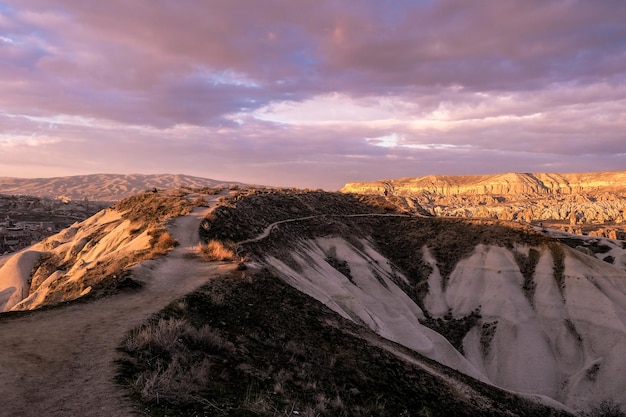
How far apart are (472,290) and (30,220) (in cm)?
11894

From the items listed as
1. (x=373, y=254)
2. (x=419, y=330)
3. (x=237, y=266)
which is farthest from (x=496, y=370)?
(x=237, y=266)

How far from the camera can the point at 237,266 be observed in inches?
961

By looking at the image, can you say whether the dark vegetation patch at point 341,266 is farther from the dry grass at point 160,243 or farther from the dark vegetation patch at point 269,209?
the dry grass at point 160,243

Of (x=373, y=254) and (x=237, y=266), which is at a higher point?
(x=237, y=266)

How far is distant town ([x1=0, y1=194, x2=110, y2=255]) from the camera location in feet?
255

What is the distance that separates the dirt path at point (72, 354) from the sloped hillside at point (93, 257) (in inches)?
105

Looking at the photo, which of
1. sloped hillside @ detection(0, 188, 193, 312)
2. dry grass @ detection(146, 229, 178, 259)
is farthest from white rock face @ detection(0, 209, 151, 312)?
dry grass @ detection(146, 229, 178, 259)

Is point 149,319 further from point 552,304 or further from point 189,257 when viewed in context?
point 552,304

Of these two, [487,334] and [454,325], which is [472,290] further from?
[487,334]

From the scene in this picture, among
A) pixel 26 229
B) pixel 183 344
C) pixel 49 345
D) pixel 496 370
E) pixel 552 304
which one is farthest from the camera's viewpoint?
pixel 26 229

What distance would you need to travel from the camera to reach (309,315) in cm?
2052

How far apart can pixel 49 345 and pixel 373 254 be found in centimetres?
5203

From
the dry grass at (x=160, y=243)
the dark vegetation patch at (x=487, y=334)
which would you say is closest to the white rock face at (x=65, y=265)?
the dry grass at (x=160, y=243)

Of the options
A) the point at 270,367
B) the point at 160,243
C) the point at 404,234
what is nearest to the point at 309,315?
the point at 270,367
